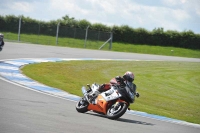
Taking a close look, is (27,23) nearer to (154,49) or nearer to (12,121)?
(154,49)

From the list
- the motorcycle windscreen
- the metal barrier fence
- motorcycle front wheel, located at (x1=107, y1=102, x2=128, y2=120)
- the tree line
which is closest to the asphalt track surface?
motorcycle front wheel, located at (x1=107, y1=102, x2=128, y2=120)

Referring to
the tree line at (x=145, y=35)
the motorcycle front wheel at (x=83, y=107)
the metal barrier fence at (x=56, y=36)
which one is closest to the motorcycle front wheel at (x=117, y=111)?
the motorcycle front wheel at (x=83, y=107)

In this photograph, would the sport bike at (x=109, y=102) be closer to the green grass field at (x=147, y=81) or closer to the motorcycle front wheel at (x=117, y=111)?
the motorcycle front wheel at (x=117, y=111)

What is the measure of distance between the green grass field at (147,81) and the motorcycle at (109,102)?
11.5 ft

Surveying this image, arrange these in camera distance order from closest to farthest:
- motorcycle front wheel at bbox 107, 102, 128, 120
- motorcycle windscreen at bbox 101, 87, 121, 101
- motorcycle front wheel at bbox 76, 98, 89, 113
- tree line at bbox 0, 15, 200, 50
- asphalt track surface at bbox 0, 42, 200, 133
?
asphalt track surface at bbox 0, 42, 200, 133, motorcycle front wheel at bbox 107, 102, 128, 120, motorcycle windscreen at bbox 101, 87, 121, 101, motorcycle front wheel at bbox 76, 98, 89, 113, tree line at bbox 0, 15, 200, 50

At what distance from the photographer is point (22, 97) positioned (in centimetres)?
1415

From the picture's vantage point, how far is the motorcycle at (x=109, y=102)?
12133mm

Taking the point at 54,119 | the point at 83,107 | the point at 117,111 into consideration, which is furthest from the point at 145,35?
the point at 54,119

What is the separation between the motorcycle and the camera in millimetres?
12133

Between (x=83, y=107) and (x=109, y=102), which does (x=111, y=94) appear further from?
(x=83, y=107)

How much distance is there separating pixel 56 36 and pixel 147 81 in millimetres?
20211

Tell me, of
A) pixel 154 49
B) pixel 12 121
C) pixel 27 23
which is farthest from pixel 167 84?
pixel 154 49

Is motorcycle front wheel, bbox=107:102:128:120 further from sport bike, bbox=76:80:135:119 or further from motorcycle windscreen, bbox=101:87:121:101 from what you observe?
motorcycle windscreen, bbox=101:87:121:101

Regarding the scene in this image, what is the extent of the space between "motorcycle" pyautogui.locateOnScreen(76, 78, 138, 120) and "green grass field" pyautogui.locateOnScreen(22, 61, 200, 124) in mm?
3498
